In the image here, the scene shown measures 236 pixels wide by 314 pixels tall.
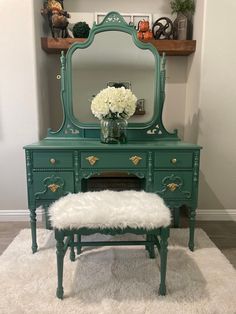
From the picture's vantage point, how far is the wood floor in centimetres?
193

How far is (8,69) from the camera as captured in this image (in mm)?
2162

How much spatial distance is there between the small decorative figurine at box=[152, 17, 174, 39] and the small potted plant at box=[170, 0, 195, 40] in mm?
48

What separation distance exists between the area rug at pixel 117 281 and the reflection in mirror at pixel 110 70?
1.11 metres

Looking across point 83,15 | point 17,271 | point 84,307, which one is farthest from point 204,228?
point 83,15

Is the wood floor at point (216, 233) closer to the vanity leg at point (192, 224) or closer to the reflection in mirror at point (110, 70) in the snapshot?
the vanity leg at point (192, 224)

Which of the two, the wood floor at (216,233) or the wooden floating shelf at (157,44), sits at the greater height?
the wooden floating shelf at (157,44)

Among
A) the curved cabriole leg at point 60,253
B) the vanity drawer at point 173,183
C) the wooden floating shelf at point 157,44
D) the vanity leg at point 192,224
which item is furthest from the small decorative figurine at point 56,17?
the vanity leg at point 192,224

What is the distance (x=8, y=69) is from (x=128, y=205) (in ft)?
5.33

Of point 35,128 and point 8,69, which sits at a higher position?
point 8,69

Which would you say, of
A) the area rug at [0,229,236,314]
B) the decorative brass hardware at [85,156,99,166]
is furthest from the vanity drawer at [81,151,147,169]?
the area rug at [0,229,236,314]

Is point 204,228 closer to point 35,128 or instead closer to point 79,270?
point 79,270

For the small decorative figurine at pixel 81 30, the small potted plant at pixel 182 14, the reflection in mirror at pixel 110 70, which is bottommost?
the reflection in mirror at pixel 110 70

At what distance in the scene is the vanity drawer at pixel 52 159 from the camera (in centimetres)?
177

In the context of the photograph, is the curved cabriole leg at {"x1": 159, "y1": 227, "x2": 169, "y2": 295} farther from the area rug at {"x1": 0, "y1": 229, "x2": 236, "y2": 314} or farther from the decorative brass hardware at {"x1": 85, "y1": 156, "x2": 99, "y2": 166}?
the decorative brass hardware at {"x1": 85, "y1": 156, "x2": 99, "y2": 166}
